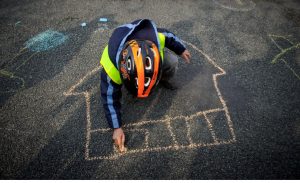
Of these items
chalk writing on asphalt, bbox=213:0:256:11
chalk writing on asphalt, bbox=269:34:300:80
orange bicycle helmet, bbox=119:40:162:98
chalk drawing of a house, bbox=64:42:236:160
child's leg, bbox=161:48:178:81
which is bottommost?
chalk drawing of a house, bbox=64:42:236:160

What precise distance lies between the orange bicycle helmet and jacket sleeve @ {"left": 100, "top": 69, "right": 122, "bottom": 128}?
323mm

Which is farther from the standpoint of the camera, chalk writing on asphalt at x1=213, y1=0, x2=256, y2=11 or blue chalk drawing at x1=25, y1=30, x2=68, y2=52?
chalk writing on asphalt at x1=213, y1=0, x2=256, y2=11

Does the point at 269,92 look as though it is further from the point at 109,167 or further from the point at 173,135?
the point at 109,167

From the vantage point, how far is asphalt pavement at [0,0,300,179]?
2.95 metres

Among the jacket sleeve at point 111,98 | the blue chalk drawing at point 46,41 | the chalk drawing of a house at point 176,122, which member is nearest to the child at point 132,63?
the jacket sleeve at point 111,98

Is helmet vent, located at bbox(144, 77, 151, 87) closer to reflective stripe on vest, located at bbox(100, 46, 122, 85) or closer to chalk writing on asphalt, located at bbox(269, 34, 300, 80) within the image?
reflective stripe on vest, located at bbox(100, 46, 122, 85)

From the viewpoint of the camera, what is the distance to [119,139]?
3004 millimetres

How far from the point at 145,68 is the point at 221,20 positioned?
3.06 meters

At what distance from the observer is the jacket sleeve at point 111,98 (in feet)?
9.42

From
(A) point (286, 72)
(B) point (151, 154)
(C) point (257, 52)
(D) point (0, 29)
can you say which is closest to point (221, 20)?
(C) point (257, 52)

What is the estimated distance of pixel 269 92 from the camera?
142 inches

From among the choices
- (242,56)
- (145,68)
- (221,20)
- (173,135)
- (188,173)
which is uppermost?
(145,68)

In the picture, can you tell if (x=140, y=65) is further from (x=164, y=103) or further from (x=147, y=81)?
(x=164, y=103)

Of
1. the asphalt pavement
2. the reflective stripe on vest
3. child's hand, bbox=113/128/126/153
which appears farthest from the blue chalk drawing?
child's hand, bbox=113/128/126/153
